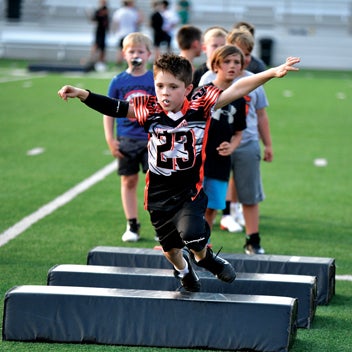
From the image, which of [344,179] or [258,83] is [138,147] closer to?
[258,83]

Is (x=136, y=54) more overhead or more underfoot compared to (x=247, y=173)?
more overhead

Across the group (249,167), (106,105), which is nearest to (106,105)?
(106,105)

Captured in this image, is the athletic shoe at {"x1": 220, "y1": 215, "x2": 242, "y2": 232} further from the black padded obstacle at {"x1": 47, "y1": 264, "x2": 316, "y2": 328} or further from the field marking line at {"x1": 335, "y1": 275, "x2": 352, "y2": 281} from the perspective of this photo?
the black padded obstacle at {"x1": 47, "y1": 264, "x2": 316, "y2": 328}

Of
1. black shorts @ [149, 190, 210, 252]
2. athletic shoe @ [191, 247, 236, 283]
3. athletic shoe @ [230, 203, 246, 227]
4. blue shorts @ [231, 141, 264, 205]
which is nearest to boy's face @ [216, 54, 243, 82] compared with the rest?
blue shorts @ [231, 141, 264, 205]

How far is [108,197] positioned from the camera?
1016cm

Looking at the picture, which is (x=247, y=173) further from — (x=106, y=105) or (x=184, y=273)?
(x=106, y=105)

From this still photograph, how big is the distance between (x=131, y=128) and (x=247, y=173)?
1194 mm

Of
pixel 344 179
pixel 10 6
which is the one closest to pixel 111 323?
pixel 344 179

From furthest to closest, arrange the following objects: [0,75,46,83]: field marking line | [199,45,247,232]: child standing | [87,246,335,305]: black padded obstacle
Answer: [0,75,46,83]: field marking line < [199,45,247,232]: child standing < [87,246,335,305]: black padded obstacle

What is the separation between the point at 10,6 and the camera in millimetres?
40188

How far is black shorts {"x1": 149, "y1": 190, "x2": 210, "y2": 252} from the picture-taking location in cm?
534

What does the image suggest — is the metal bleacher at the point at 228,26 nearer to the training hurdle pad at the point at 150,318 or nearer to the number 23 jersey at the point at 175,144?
the number 23 jersey at the point at 175,144


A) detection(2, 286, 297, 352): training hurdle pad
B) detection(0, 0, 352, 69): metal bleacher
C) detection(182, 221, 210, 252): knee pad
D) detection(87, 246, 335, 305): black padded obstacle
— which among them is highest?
detection(182, 221, 210, 252): knee pad

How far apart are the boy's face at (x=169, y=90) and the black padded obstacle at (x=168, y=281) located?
1.18 m
